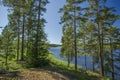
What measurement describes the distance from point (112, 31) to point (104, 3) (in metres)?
4.23

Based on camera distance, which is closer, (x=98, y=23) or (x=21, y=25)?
(x=98, y=23)

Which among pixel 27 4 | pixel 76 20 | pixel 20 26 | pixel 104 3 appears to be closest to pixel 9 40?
pixel 20 26

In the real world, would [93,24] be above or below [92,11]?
below

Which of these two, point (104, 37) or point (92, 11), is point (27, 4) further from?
point (104, 37)

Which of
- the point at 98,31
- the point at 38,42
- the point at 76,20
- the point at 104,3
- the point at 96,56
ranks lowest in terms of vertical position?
the point at 96,56

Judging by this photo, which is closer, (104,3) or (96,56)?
(104,3)

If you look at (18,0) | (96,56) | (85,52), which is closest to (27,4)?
(18,0)

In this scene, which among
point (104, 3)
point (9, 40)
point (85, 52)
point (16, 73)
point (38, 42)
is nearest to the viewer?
point (16, 73)

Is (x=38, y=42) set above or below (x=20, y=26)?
below

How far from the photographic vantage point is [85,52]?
31016mm

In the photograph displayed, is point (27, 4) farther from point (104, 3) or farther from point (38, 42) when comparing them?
point (104, 3)

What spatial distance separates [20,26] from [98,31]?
13551 mm

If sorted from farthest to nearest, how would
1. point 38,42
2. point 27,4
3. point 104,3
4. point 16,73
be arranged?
point 27,4, point 104,3, point 38,42, point 16,73

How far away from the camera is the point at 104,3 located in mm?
23703
